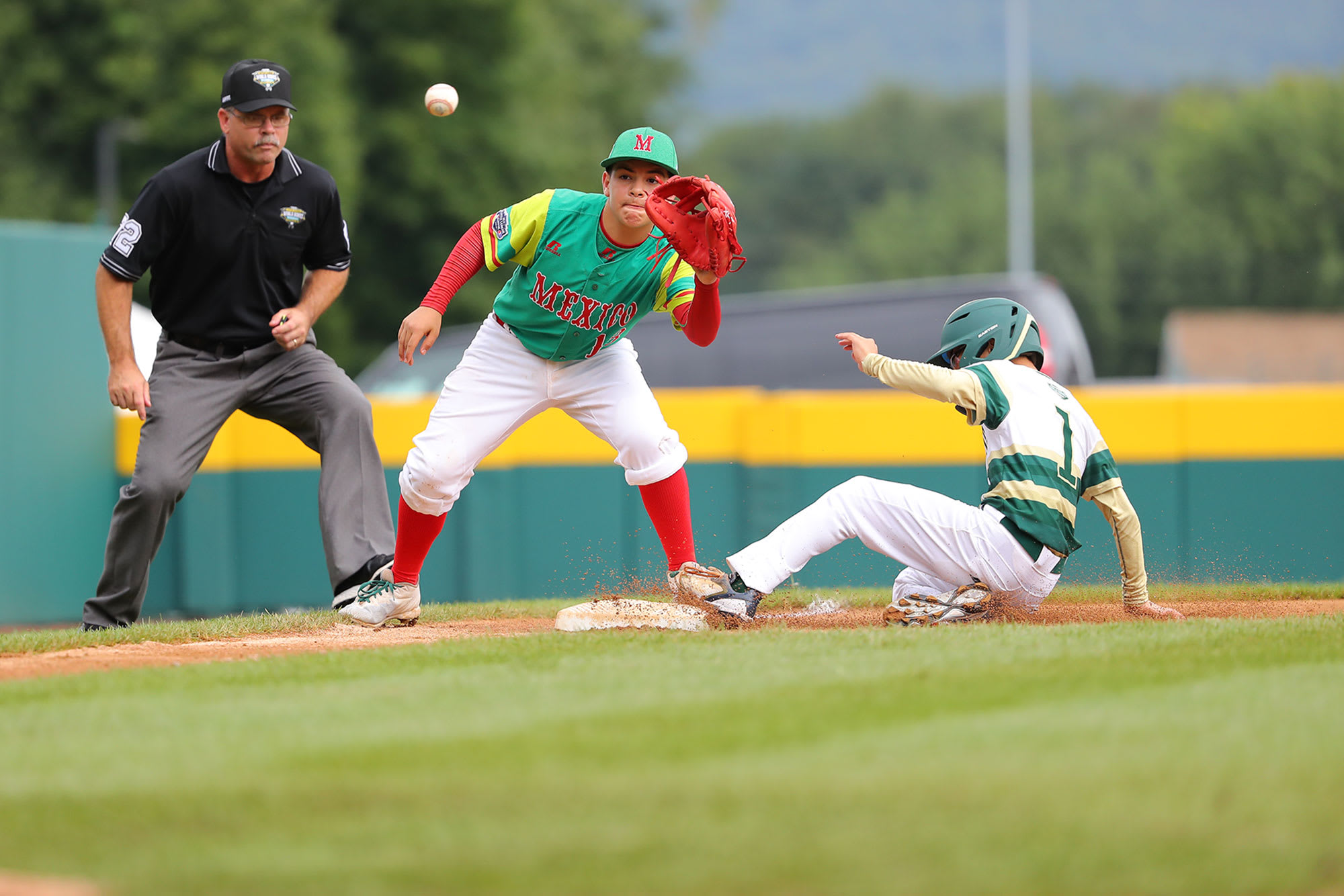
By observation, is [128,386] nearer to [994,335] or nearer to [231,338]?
[231,338]

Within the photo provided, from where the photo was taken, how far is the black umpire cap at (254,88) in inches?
245

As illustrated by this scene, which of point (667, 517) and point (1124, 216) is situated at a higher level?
point (1124, 216)

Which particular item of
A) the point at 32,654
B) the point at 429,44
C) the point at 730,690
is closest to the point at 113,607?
the point at 32,654

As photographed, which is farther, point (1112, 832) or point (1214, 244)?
point (1214, 244)

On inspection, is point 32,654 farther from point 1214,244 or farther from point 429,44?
point 1214,244

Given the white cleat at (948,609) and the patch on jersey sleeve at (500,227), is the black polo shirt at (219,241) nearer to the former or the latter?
the patch on jersey sleeve at (500,227)

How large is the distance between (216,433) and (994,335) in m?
3.35

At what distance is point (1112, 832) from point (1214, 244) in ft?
185

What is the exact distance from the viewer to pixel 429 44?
2709 centimetres

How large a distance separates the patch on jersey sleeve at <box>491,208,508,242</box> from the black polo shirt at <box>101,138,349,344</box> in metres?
1.12

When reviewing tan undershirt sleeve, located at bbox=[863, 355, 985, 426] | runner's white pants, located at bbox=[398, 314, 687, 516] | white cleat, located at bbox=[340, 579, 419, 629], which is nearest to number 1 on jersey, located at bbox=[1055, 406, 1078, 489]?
tan undershirt sleeve, located at bbox=[863, 355, 985, 426]

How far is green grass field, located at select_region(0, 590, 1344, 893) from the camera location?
9.28 ft

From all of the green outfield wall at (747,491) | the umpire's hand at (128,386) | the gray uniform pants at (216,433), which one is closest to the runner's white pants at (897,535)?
the gray uniform pants at (216,433)

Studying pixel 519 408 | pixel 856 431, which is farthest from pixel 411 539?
pixel 856 431
